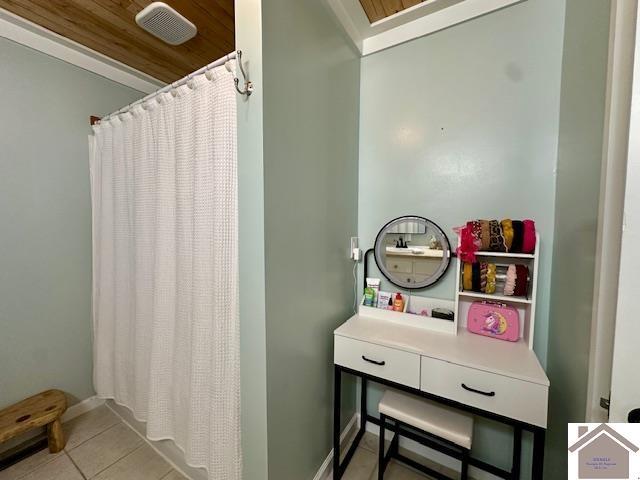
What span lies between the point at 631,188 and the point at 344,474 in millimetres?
1690

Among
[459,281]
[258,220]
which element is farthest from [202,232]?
[459,281]

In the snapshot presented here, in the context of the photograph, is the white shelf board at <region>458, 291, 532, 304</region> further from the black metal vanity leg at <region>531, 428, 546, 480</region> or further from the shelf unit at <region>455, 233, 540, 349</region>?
the black metal vanity leg at <region>531, 428, 546, 480</region>

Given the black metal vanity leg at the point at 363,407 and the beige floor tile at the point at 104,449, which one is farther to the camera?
the black metal vanity leg at the point at 363,407

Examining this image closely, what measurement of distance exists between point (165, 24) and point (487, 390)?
7.65 feet

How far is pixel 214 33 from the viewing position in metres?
1.49

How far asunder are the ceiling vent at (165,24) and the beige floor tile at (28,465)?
2.52m

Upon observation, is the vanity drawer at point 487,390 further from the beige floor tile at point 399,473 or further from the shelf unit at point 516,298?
the beige floor tile at point 399,473

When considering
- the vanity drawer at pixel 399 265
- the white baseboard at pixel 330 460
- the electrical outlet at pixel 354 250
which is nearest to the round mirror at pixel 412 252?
the vanity drawer at pixel 399 265

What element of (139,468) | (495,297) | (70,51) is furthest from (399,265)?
(70,51)

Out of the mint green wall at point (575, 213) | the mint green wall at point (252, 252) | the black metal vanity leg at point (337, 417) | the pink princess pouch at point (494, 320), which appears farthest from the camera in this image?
the black metal vanity leg at point (337, 417)

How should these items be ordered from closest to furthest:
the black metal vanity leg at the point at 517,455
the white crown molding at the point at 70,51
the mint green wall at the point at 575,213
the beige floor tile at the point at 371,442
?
1. the mint green wall at the point at 575,213
2. the black metal vanity leg at the point at 517,455
3. the white crown molding at the point at 70,51
4. the beige floor tile at the point at 371,442

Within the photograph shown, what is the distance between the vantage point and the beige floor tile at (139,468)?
1.31 meters

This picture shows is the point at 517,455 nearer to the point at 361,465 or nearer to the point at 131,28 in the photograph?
the point at 361,465

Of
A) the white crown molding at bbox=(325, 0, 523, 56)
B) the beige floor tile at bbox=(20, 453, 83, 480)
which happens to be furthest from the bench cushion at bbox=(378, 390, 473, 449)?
the white crown molding at bbox=(325, 0, 523, 56)
